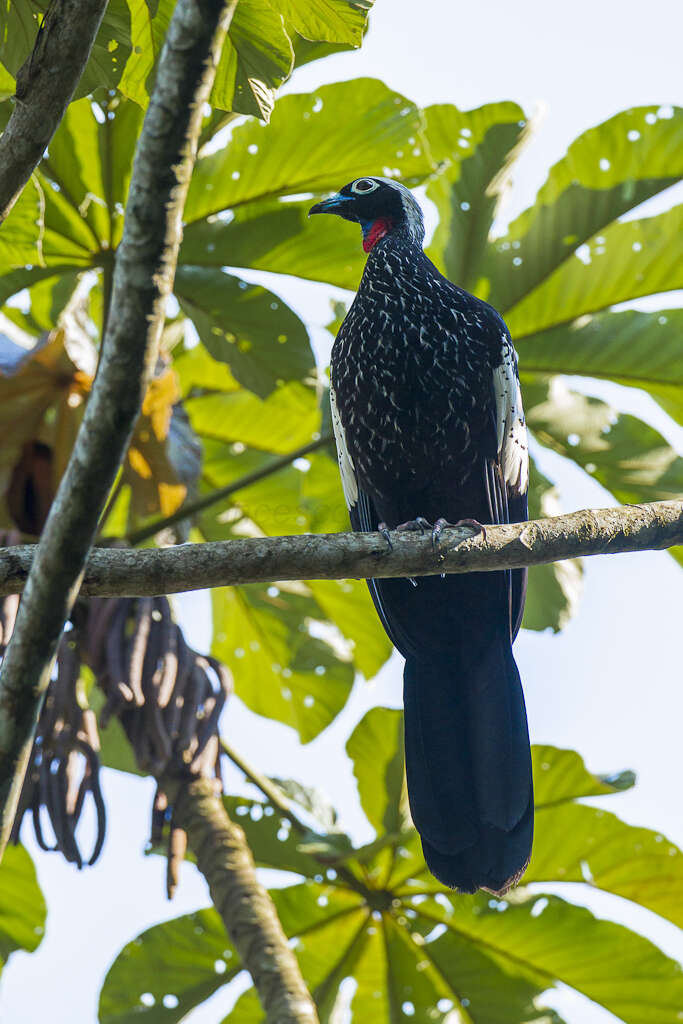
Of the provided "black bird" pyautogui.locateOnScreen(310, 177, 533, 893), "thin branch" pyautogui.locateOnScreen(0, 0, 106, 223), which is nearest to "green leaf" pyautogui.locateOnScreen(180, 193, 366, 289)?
"black bird" pyautogui.locateOnScreen(310, 177, 533, 893)

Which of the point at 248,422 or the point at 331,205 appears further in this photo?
the point at 248,422

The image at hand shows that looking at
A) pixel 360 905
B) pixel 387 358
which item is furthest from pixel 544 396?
pixel 360 905

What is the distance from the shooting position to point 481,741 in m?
2.91

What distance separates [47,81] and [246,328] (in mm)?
2037

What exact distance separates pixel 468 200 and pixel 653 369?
0.91 m

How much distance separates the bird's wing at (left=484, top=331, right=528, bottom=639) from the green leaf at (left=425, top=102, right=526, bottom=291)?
573 millimetres

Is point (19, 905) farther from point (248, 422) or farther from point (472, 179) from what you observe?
point (472, 179)

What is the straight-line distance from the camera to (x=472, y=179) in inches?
145

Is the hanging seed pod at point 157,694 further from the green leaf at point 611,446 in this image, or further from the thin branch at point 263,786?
the green leaf at point 611,446

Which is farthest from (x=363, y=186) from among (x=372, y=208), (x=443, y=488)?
(x=443, y=488)

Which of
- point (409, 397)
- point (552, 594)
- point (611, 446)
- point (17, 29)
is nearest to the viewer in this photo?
point (17, 29)

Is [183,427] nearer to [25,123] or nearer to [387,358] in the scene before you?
[387,358]

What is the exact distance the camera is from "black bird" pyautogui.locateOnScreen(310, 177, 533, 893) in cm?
287

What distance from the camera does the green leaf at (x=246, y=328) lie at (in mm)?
3812
